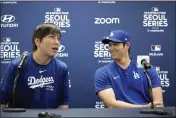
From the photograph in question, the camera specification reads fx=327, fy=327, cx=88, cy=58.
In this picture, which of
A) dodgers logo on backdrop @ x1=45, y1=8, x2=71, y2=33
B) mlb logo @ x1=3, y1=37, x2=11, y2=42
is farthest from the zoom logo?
dodgers logo on backdrop @ x1=45, y1=8, x2=71, y2=33

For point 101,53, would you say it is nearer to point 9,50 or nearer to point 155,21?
point 155,21

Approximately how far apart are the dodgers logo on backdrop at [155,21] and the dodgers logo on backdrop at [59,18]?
861 mm

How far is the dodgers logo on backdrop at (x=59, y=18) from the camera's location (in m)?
3.60

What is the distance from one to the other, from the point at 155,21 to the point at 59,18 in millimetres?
1061

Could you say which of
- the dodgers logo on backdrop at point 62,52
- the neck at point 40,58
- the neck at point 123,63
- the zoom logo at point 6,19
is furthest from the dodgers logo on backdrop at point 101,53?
the neck at point 40,58

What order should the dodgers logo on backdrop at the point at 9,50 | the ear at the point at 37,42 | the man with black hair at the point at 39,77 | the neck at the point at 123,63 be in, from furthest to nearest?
1. the dodgers logo on backdrop at the point at 9,50
2. the neck at the point at 123,63
3. the ear at the point at 37,42
4. the man with black hair at the point at 39,77

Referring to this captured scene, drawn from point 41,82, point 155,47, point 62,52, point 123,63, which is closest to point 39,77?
point 41,82

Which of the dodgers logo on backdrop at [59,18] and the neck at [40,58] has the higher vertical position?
the dodgers logo on backdrop at [59,18]

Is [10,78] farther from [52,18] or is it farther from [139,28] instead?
[139,28]

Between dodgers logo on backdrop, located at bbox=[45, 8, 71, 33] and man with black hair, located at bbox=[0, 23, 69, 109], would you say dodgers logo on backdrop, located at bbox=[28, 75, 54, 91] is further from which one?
dodgers logo on backdrop, located at bbox=[45, 8, 71, 33]

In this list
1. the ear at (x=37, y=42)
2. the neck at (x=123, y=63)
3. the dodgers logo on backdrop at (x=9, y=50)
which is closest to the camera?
the ear at (x=37, y=42)

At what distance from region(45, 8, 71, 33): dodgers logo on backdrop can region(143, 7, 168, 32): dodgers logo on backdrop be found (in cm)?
86

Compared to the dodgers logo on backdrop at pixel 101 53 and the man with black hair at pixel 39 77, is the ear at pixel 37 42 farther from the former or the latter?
the dodgers logo on backdrop at pixel 101 53

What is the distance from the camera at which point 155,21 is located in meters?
3.62
